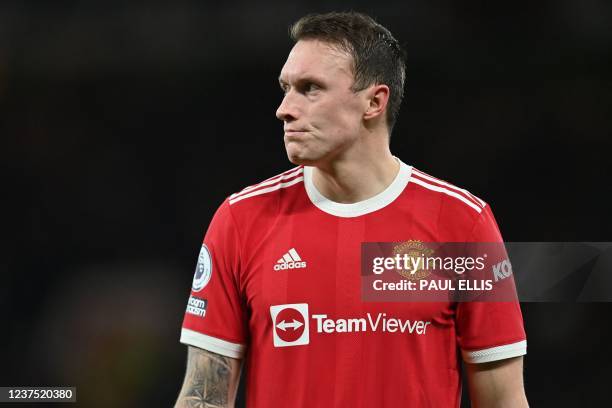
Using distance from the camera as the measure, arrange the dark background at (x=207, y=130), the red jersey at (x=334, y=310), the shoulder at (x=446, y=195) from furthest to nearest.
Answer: the dark background at (x=207, y=130) → the shoulder at (x=446, y=195) → the red jersey at (x=334, y=310)

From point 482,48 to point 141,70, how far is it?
6.06 ft

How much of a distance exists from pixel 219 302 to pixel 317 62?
71cm

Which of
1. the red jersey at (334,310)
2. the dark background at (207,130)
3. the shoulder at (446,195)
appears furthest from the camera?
the dark background at (207,130)

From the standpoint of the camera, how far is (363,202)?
260 cm

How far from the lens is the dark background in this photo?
452cm

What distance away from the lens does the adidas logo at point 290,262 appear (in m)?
2.52

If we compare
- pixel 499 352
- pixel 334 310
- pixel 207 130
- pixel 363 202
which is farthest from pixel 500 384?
pixel 207 130

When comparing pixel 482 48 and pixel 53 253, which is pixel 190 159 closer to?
pixel 53 253

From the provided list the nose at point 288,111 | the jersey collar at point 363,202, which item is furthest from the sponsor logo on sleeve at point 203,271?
the nose at point 288,111

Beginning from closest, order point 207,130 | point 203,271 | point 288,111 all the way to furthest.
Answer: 1. point 288,111
2. point 203,271
3. point 207,130

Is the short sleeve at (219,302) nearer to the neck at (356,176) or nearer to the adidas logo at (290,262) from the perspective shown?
the adidas logo at (290,262)

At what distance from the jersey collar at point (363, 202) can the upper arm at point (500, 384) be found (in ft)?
1.71

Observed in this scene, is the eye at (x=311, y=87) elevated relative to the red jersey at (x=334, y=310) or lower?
elevated

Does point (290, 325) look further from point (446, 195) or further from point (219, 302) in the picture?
point (446, 195)
